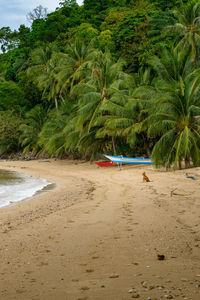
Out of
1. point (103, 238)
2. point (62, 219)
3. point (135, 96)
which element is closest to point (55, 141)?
point (135, 96)

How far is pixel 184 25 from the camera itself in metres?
23.9

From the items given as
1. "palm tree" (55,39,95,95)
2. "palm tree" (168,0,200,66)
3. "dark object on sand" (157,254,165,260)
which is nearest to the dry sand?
"dark object on sand" (157,254,165,260)

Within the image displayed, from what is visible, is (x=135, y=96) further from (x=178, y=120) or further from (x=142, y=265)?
(x=142, y=265)

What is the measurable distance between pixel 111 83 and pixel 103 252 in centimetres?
1803

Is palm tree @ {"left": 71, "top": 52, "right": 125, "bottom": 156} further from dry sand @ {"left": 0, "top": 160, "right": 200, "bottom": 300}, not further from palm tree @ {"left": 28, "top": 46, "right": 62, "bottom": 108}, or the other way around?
dry sand @ {"left": 0, "top": 160, "right": 200, "bottom": 300}

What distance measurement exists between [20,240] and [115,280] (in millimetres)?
2005

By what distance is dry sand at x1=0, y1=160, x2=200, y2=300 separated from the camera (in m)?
2.50

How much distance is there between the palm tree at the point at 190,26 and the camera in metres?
23.1

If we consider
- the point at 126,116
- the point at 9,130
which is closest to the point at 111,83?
the point at 126,116

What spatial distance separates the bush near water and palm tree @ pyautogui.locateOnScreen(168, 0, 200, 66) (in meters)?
0.07

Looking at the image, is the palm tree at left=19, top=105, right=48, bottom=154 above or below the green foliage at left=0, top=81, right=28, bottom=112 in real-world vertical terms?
below

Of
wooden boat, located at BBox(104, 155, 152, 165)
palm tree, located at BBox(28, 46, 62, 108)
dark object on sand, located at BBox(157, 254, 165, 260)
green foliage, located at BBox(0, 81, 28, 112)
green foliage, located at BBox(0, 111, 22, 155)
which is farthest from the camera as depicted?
green foliage, located at BBox(0, 81, 28, 112)

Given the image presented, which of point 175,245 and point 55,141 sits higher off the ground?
point 55,141

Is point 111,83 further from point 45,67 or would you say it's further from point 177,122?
point 45,67
